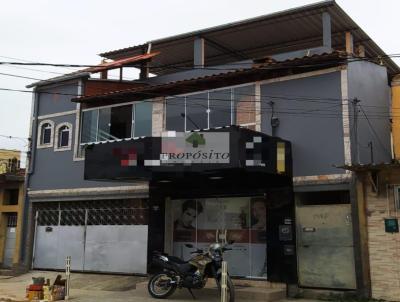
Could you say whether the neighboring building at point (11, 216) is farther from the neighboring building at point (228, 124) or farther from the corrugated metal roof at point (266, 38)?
the corrugated metal roof at point (266, 38)

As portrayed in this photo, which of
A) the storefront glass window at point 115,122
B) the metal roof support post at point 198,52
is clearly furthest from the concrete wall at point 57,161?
the metal roof support post at point 198,52

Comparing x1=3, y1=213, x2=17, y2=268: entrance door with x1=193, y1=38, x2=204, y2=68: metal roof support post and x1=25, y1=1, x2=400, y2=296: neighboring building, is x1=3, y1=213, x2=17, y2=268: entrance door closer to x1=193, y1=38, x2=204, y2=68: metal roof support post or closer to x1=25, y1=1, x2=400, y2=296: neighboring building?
x1=25, y1=1, x2=400, y2=296: neighboring building

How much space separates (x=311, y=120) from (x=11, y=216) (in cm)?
1324

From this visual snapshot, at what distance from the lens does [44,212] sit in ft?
65.0

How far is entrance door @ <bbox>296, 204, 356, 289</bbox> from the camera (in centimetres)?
1305

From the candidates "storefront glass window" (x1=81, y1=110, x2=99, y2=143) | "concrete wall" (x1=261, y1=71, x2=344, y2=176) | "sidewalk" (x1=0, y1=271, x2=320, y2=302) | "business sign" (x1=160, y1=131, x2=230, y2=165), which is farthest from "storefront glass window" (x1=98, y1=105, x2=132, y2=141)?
"concrete wall" (x1=261, y1=71, x2=344, y2=176)

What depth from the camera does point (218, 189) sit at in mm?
15438

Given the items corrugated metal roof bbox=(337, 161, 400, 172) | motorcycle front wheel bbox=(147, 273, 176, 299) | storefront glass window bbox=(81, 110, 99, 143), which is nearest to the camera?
corrugated metal roof bbox=(337, 161, 400, 172)

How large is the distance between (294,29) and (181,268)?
9.48 meters

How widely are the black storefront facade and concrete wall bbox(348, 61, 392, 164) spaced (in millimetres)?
2231

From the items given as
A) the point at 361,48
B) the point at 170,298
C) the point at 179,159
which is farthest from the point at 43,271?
the point at 361,48

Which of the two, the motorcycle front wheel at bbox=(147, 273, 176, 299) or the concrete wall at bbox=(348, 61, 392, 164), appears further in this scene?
the concrete wall at bbox=(348, 61, 392, 164)

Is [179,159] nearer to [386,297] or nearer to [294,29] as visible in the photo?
[386,297]

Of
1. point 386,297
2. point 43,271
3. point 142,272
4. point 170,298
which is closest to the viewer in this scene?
point 386,297
